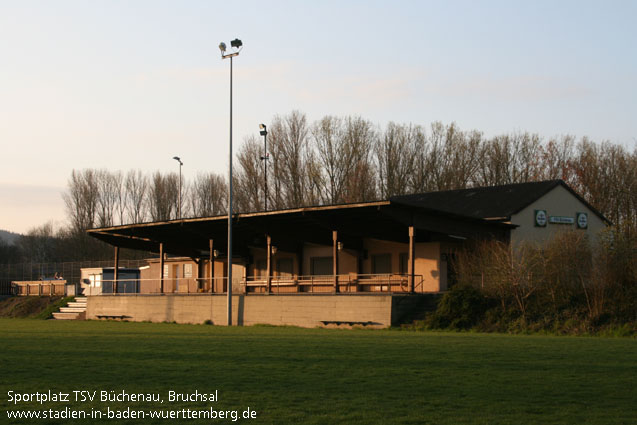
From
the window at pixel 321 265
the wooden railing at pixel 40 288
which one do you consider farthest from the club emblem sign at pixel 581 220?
the wooden railing at pixel 40 288

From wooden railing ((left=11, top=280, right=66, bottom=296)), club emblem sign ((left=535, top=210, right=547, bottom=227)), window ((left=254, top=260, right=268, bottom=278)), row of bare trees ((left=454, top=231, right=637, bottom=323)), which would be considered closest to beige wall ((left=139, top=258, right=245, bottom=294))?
window ((left=254, top=260, right=268, bottom=278))

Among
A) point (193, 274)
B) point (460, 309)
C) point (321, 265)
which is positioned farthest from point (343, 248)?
point (193, 274)

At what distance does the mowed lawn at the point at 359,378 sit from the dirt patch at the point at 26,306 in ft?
98.2

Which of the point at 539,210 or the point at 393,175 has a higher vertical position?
the point at 393,175

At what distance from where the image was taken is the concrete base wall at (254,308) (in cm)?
2819

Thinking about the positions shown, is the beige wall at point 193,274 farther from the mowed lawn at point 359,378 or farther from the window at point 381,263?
the mowed lawn at point 359,378

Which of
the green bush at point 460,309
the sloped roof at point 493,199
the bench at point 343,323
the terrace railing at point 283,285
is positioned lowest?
the bench at point 343,323

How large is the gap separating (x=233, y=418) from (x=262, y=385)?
2.47m

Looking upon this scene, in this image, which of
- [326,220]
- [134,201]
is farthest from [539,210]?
[134,201]

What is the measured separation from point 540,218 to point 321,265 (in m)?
11.2

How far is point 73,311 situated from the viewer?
144ft

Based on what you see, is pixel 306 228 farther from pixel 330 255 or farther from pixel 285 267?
pixel 285 267

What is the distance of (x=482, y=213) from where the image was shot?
116ft

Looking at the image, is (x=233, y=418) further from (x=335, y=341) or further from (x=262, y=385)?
(x=335, y=341)
